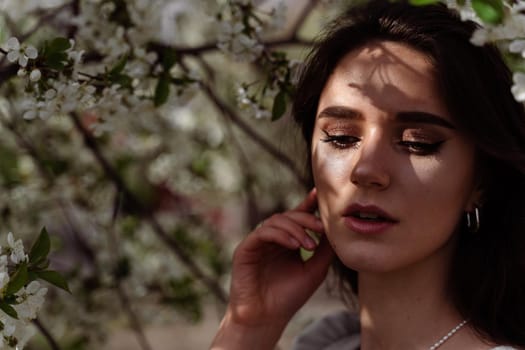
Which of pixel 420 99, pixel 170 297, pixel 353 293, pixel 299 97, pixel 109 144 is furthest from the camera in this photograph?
pixel 109 144

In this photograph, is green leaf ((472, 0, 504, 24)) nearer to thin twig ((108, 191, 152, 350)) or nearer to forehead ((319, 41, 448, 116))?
forehead ((319, 41, 448, 116))

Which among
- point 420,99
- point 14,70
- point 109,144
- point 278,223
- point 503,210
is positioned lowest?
point 109,144

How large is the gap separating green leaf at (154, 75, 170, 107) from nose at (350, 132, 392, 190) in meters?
0.45

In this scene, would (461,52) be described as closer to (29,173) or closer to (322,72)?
(322,72)

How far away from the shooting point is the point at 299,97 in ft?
5.65

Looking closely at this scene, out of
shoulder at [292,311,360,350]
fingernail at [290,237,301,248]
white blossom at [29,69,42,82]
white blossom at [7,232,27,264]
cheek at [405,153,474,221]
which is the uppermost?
white blossom at [29,69,42,82]

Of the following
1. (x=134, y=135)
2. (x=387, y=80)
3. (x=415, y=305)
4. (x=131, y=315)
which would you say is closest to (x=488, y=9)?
(x=387, y=80)

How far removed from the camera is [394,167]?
1432 millimetres

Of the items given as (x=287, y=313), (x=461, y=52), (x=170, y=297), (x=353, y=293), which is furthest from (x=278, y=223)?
(x=170, y=297)

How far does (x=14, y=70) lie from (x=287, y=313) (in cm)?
71

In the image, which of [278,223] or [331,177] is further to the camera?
[278,223]

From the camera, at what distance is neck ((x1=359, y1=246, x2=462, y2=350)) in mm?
1564

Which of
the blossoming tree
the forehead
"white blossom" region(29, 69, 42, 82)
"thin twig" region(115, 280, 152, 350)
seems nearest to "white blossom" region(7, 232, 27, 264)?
the blossoming tree

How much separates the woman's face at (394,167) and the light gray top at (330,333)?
45cm
